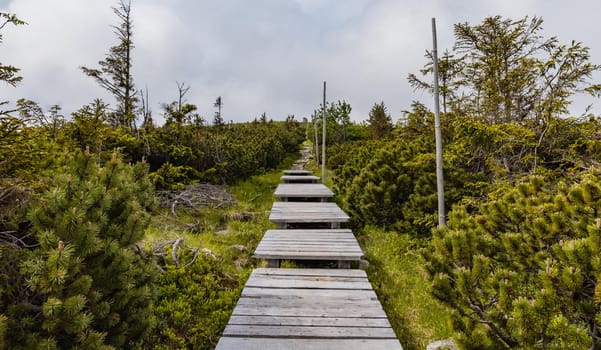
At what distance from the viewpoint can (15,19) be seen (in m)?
2.55

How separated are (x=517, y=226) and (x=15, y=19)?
477 cm

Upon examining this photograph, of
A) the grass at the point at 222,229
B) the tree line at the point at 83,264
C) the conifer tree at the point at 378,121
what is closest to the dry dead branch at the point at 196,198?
the grass at the point at 222,229

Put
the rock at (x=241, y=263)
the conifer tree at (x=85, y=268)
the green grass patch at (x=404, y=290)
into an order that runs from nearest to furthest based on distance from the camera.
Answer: the conifer tree at (x=85, y=268) < the green grass patch at (x=404, y=290) < the rock at (x=241, y=263)

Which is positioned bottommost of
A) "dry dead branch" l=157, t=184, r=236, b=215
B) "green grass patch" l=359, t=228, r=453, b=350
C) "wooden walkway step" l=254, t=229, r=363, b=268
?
"green grass patch" l=359, t=228, r=453, b=350

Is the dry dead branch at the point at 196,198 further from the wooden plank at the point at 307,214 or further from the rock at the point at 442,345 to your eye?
the rock at the point at 442,345

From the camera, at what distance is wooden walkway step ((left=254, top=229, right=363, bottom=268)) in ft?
13.7

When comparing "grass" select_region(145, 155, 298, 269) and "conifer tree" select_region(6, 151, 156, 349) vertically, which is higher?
"conifer tree" select_region(6, 151, 156, 349)

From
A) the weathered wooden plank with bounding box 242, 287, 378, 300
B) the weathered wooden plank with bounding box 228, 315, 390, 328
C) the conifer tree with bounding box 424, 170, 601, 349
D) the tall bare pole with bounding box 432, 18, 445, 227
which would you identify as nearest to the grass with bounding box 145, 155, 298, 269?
the weathered wooden plank with bounding box 242, 287, 378, 300

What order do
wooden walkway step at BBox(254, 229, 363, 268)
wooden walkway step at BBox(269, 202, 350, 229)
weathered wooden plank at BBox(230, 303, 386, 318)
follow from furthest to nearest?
wooden walkway step at BBox(269, 202, 350, 229) → wooden walkway step at BBox(254, 229, 363, 268) → weathered wooden plank at BBox(230, 303, 386, 318)

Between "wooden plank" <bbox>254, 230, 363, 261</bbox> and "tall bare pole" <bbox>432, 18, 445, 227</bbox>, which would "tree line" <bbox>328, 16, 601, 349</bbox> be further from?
"wooden plank" <bbox>254, 230, 363, 261</bbox>

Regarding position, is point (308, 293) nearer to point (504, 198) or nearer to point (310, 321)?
point (310, 321)

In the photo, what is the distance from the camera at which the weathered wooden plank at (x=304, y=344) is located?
7.47 ft

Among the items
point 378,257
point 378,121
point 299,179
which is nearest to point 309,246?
point 378,257

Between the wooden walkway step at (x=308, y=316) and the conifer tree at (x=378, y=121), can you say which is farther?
the conifer tree at (x=378, y=121)
